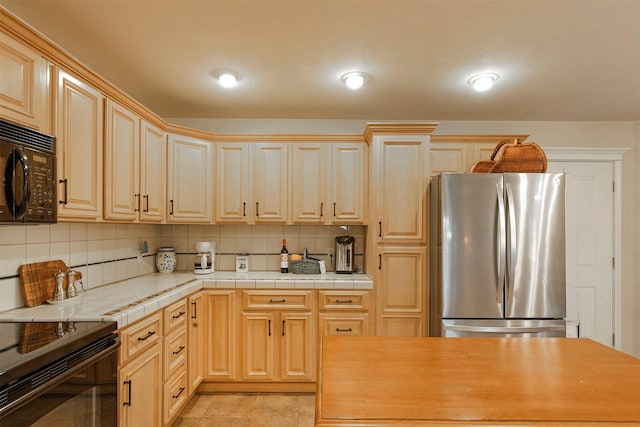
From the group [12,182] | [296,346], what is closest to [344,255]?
[296,346]

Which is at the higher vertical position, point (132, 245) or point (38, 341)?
point (132, 245)

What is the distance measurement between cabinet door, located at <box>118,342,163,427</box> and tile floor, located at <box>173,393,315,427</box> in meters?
0.50

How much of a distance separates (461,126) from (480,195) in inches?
47.9

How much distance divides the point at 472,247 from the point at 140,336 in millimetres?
2260

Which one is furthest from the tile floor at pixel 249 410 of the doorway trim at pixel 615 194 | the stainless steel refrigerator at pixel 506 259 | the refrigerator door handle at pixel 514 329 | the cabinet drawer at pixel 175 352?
the doorway trim at pixel 615 194

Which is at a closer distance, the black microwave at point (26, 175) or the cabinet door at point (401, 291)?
the black microwave at point (26, 175)

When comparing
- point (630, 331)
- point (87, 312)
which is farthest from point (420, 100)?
point (630, 331)

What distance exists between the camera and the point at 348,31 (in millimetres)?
1901

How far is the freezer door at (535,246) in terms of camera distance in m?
2.53

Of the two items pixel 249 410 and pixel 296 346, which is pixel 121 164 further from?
pixel 249 410

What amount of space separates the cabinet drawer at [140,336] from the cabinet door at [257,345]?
0.83 m

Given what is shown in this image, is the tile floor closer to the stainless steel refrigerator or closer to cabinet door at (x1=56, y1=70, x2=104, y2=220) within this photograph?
the stainless steel refrigerator

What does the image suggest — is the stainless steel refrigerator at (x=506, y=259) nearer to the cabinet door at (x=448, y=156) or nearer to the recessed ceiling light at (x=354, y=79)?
the cabinet door at (x=448, y=156)

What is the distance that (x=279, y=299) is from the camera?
2854 mm
